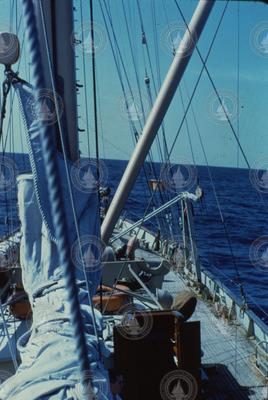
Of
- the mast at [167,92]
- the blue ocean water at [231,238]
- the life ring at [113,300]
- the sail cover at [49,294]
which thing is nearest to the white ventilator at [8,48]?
the sail cover at [49,294]

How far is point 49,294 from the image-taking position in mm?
4098

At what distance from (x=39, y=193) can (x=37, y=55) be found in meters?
2.58

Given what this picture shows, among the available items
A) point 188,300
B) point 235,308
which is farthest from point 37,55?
point 235,308

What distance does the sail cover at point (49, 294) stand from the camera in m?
2.86

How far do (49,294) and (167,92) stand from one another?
2239 mm

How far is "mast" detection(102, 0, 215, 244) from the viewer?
4484 mm

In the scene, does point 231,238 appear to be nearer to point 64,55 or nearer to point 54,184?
point 64,55

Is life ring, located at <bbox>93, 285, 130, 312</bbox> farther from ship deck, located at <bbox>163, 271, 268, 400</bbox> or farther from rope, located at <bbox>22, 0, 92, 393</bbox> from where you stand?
rope, located at <bbox>22, 0, 92, 393</bbox>

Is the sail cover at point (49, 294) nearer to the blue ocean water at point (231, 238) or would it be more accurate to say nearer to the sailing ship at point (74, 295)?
the sailing ship at point (74, 295)

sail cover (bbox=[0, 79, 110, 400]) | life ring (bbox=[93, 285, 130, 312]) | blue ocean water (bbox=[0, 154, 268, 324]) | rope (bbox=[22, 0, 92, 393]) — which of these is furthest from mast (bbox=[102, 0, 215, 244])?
blue ocean water (bbox=[0, 154, 268, 324])

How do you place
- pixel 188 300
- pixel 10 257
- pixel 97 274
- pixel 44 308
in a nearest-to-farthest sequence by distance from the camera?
pixel 44 308
pixel 97 274
pixel 188 300
pixel 10 257

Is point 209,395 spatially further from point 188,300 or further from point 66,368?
point 66,368

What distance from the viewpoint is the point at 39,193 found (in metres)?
4.04

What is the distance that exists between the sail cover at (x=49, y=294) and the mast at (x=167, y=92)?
421 millimetres
